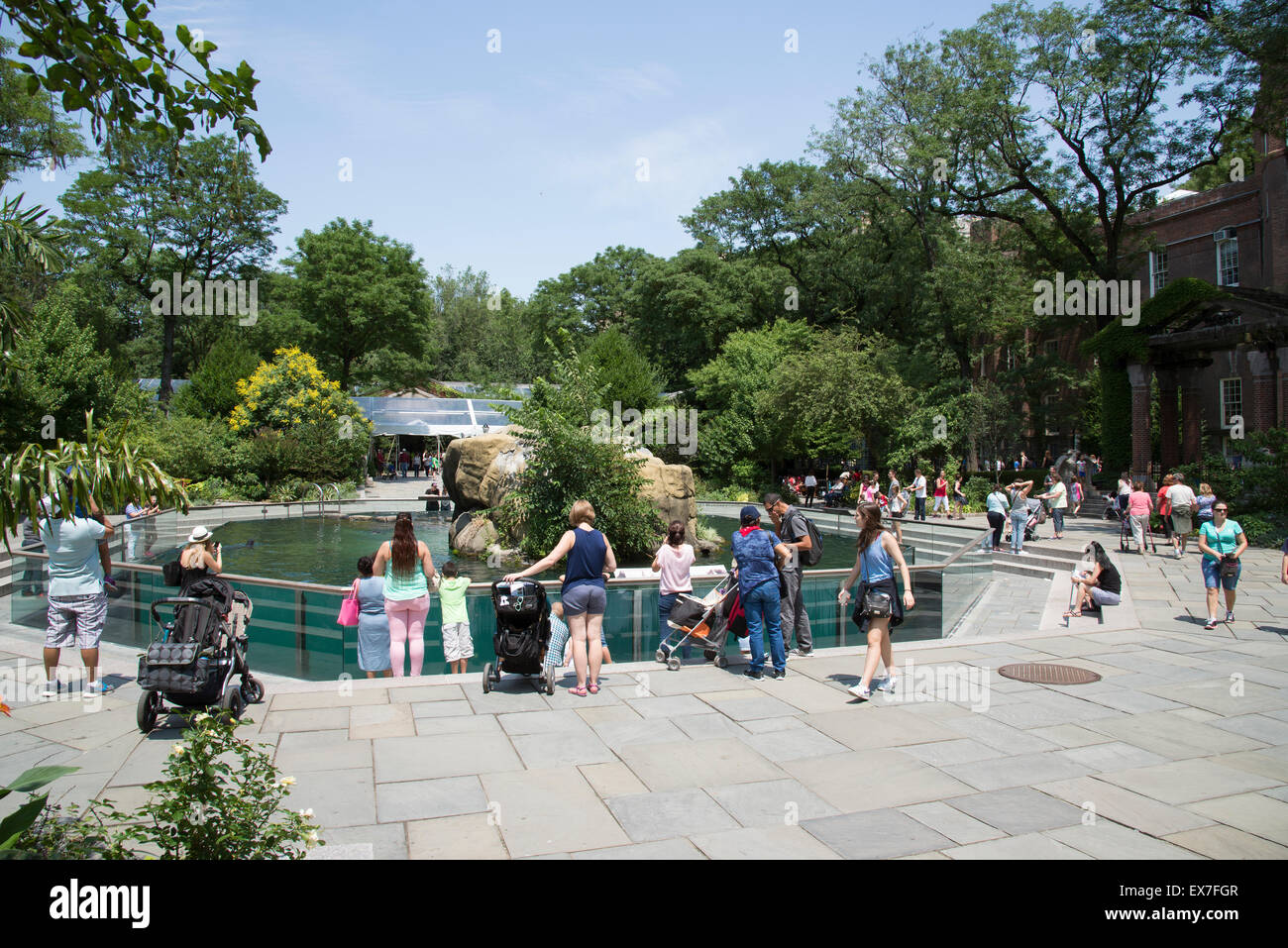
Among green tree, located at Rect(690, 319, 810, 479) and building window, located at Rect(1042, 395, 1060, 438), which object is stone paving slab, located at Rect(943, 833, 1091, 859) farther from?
building window, located at Rect(1042, 395, 1060, 438)

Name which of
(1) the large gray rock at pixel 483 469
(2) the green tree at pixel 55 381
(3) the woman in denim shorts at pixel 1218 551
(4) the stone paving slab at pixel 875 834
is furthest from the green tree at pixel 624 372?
(4) the stone paving slab at pixel 875 834

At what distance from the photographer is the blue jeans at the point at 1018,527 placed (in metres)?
19.3

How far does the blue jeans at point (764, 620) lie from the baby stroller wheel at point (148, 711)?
4951 mm

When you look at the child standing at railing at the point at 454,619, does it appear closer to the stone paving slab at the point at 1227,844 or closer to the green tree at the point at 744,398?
the stone paving slab at the point at 1227,844

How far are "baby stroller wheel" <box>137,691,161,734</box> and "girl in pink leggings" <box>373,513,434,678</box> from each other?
7.58 feet

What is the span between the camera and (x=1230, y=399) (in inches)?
1485

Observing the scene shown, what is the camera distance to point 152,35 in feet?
10.6

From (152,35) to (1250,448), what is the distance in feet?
83.0

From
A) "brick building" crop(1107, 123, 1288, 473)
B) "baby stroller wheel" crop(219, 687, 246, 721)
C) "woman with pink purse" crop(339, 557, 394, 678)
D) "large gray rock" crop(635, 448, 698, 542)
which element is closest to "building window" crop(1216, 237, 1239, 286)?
"brick building" crop(1107, 123, 1288, 473)

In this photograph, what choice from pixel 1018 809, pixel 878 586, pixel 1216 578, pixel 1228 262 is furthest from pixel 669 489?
pixel 1228 262

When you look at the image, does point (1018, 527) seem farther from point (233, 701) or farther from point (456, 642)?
point (233, 701)

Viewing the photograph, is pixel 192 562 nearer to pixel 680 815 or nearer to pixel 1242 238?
pixel 680 815

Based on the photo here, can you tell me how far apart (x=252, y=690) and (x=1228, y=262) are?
43.3 m

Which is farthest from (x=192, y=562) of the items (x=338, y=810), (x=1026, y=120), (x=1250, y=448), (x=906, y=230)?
(x=906, y=230)
